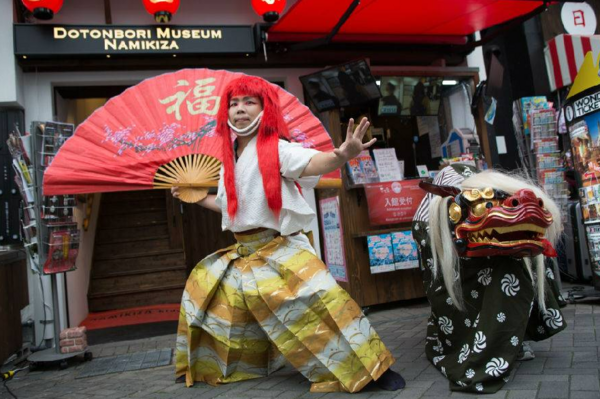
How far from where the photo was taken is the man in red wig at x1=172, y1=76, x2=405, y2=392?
9.31 feet

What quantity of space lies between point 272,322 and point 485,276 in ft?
3.92

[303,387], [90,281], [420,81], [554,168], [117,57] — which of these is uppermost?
[117,57]

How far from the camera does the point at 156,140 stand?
3.50 metres

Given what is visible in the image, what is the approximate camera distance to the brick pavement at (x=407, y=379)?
2.68 metres

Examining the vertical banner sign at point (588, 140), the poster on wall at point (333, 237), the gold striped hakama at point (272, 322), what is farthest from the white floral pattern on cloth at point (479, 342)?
the poster on wall at point (333, 237)

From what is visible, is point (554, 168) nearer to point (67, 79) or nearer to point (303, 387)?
point (303, 387)

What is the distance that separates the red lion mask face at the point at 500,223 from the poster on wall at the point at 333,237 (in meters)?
2.70

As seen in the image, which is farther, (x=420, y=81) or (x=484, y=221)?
(x=420, y=81)

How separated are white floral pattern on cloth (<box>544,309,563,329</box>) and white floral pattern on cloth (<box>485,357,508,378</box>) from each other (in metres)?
0.58

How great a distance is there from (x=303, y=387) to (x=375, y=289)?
2525 millimetres

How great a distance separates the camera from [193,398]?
3.04 metres

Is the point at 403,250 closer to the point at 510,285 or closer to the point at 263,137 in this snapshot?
the point at 510,285

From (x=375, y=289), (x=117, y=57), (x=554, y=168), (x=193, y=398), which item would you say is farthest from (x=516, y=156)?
(x=193, y=398)

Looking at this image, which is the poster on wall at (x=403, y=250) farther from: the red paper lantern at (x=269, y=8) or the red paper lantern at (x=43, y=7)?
the red paper lantern at (x=43, y=7)
